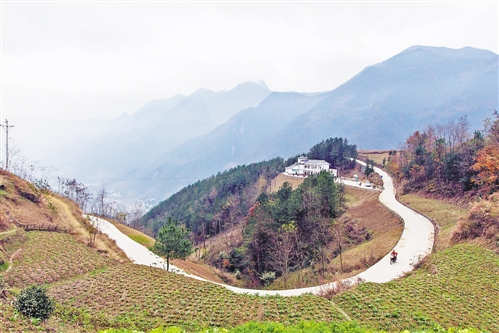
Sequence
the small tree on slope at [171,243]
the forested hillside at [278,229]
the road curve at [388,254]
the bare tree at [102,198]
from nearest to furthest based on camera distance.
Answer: the road curve at [388,254] < the small tree on slope at [171,243] < the forested hillside at [278,229] < the bare tree at [102,198]

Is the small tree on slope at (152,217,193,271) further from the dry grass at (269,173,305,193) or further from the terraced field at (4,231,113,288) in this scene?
the dry grass at (269,173,305,193)

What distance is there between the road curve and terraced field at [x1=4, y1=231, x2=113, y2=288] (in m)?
4.30

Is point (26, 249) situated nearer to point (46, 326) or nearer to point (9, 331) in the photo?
point (46, 326)

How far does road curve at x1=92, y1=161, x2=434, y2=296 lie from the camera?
16.5 metres

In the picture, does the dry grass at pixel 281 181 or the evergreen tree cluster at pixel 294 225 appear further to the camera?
the dry grass at pixel 281 181

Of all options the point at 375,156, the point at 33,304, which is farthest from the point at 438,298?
the point at 375,156

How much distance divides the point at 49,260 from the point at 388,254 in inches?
863

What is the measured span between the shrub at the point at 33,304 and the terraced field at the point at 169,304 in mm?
1799

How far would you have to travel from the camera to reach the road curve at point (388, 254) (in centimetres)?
1652

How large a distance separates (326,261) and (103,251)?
17.7 meters

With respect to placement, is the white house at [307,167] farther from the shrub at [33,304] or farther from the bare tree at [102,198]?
the shrub at [33,304]

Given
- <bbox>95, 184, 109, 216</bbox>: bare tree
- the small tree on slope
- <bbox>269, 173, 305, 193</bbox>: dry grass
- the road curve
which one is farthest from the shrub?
<bbox>269, 173, 305, 193</bbox>: dry grass

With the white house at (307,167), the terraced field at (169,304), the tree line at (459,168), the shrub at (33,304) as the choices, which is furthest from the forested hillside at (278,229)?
the white house at (307,167)

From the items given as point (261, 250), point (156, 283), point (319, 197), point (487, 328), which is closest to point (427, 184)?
point (319, 197)
